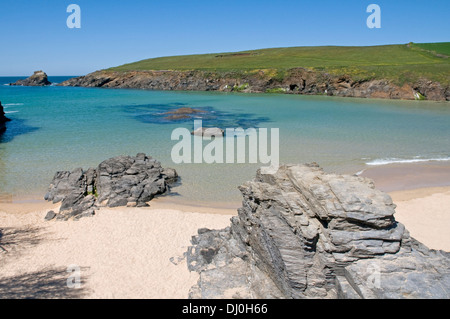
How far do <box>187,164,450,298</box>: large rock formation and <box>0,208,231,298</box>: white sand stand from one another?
1774 mm

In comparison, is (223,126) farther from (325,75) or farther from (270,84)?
(270,84)

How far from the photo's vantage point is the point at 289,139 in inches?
1219

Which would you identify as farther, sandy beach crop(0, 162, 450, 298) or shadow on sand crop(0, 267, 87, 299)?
sandy beach crop(0, 162, 450, 298)

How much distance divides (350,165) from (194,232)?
1431 cm

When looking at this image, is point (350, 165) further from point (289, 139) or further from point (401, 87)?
point (401, 87)

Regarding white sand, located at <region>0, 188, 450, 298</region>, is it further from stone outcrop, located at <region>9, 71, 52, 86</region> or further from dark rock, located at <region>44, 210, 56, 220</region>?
stone outcrop, located at <region>9, 71, 52, 86</region>

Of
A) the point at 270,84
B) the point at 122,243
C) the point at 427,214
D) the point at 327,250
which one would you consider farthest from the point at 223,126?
the point at 270,84

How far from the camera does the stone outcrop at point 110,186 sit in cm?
1612

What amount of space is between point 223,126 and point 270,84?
48307mm

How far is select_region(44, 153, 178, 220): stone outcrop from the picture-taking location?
16125 millimetres

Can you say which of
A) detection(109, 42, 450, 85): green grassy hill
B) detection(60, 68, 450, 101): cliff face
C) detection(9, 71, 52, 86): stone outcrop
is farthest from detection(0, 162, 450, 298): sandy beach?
detection(9, 71, 52, 86): stone outcrop

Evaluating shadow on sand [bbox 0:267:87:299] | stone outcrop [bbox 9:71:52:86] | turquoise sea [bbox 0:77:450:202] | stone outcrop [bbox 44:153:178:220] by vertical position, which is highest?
stone outcrop [bbox 9:71:52:86]

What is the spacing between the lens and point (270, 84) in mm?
82438

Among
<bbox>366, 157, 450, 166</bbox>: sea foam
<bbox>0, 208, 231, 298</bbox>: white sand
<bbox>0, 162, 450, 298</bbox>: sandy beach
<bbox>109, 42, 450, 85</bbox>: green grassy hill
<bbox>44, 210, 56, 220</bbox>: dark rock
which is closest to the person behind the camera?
<bbox>0, 162, 450, 298</bbox>: sandy beach
